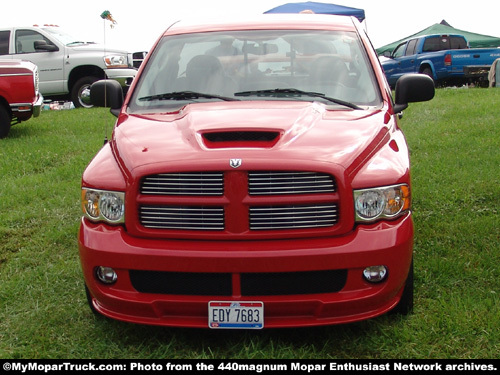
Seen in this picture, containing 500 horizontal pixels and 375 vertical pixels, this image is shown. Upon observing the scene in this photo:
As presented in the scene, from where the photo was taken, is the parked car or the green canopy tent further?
the green canopy tent

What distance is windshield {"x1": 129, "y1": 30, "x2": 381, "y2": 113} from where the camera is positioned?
4293mm

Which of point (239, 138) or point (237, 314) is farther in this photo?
point (239, 138)

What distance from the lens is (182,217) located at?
10.7 ft

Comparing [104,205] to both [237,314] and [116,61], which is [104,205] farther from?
[116,61]

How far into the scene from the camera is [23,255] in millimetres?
5230

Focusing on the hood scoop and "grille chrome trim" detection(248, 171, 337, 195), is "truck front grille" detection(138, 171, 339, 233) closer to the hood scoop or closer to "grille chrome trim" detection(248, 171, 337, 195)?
"grille chrome trim" detection(248, 171, 337, 195)

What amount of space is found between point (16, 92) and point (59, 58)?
481 cm

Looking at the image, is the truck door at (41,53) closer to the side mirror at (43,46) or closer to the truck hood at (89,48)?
the side mirror at (43,46)

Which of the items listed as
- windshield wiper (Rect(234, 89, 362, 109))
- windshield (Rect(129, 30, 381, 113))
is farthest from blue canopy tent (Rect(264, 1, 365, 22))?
windshield wiper (Rect(234, 89, 362, 109))

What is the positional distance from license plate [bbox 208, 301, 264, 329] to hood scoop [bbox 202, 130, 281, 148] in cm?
80

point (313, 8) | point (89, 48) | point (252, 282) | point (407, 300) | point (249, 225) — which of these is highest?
point (313, 8)

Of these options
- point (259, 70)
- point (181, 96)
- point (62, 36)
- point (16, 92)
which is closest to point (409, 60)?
point (62, 36)
